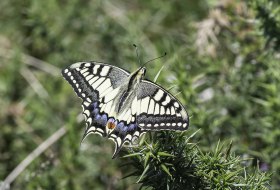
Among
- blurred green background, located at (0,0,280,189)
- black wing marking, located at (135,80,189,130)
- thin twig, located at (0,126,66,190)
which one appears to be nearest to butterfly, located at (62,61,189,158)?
A: black wing marking, located at (135,80,189,130)

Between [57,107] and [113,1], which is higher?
[113,1]

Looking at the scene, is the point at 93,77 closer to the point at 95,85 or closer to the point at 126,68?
the point at 95,85

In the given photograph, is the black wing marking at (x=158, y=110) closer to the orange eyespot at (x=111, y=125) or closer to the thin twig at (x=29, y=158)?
the orange eyespot at (x=111, y=125)

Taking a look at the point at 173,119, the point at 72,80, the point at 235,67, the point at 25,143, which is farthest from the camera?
the point at 25,143

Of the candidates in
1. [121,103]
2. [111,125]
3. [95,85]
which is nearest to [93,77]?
[95,85]

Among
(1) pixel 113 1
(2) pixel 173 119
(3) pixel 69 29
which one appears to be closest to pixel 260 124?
(2) pixel 173 119

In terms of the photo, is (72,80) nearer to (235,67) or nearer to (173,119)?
(173,119)

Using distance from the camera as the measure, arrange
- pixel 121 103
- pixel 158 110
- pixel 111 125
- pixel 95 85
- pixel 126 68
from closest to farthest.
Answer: pixel 158 110 → pixel 111 125 → pixel 121 103 → pixel 95 85 → pixel 126 68
